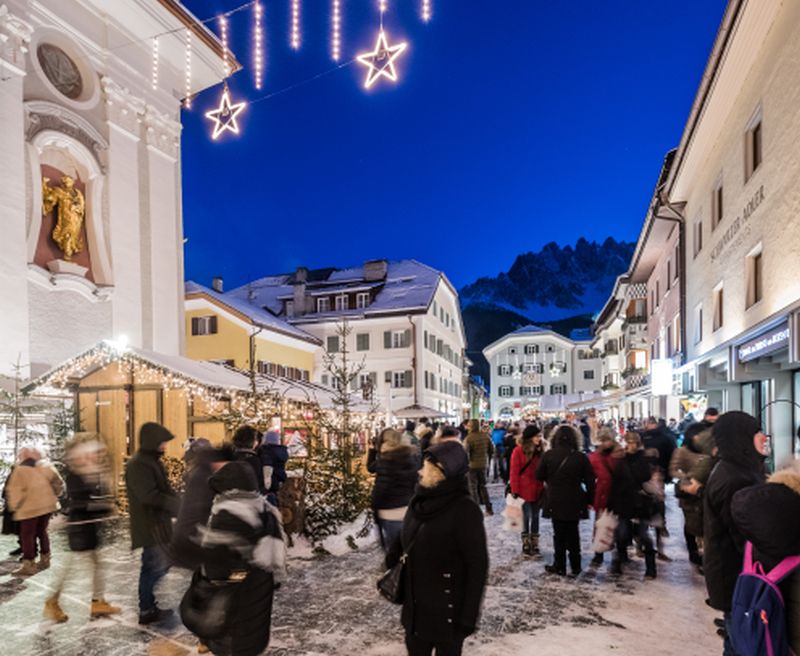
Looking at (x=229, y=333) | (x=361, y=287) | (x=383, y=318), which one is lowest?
(x=229, y=333)

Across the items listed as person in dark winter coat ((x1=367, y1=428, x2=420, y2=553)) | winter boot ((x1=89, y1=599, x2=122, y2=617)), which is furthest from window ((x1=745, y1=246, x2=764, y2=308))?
winter boot ((x1=89, y1=599, x2=122, y2=617))

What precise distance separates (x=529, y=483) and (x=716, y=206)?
10436 mm

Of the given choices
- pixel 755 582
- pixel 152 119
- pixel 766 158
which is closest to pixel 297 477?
pixel 755 582

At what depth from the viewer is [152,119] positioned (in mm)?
20672

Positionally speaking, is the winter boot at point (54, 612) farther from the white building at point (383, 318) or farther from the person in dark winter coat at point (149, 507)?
the white building at point (383, 318)

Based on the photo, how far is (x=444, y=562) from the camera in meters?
3.29

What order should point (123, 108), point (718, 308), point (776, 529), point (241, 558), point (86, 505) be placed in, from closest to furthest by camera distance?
point (776, 529)
point (241, 558)
point (86, 505)
point (718, 308)
point (123, 108)

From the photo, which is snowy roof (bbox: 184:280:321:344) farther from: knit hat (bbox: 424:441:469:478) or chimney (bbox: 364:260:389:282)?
knit hat (bbox: 424:441:469:478)

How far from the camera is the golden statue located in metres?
16.7

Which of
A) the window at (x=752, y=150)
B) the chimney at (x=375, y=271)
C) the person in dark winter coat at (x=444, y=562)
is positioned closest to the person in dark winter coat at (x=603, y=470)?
the person in dark winter coat at (x=444, y=562)

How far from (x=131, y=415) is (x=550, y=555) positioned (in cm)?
973

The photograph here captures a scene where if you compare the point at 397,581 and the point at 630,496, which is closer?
the point at 397,581

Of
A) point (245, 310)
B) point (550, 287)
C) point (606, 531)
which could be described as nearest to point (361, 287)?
point (245, 310)

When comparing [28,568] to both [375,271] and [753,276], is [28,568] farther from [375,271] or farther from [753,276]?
[375,271]
